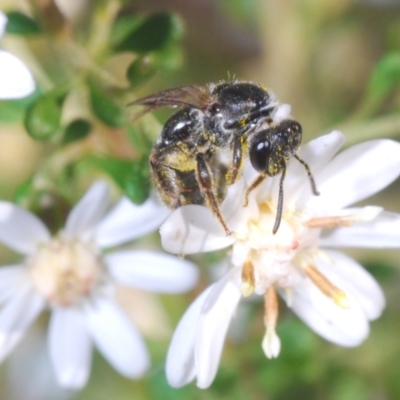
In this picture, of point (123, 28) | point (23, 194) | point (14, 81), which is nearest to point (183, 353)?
point (23, 194)

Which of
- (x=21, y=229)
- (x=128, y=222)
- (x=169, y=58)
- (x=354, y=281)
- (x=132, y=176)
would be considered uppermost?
(x=169, y=58)

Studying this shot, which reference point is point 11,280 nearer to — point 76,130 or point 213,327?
point 76,130

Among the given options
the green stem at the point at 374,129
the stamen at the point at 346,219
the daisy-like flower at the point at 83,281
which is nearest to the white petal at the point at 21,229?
the daisy-like flower at the point at 83,281

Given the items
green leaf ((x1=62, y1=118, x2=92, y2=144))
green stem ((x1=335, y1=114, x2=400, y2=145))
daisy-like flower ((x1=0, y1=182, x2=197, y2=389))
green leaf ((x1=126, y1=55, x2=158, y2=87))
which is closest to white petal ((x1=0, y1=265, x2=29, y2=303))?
daisy-like flower ((x1=0, y1=182, x2=197, y2=389))

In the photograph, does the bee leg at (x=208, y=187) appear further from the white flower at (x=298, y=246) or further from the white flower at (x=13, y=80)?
the white flower at (x=13, y=80)

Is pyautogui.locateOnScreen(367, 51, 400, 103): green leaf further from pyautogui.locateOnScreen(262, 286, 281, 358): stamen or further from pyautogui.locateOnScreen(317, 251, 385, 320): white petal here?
pyautogui.locateOnScreen(262, 286, 281, 358): stamen

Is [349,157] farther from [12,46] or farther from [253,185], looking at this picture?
[12,46]
